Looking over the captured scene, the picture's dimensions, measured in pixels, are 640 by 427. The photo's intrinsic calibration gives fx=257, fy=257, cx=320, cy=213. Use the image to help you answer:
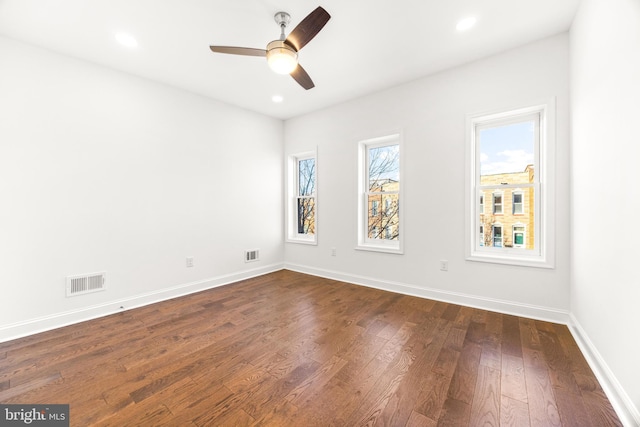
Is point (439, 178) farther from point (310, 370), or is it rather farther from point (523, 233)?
point (310, 370)

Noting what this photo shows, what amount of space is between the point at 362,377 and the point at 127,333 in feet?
7.63

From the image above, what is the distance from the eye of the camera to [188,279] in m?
3.79

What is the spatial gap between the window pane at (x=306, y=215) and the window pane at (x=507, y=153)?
2855mm

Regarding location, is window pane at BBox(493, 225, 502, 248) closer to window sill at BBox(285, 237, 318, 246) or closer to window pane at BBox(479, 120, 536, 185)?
window pane at BBox(479, 120, 536, 185)

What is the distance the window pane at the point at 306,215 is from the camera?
16.5 ft

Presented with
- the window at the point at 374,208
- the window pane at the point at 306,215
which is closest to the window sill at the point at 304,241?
the window pane at the point at 306,215

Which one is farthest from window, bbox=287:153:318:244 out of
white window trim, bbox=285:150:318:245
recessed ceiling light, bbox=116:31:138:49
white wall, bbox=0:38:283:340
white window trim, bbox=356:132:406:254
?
recessed ceiling light, bbox=116:31:138:49

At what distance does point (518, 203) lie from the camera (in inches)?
118

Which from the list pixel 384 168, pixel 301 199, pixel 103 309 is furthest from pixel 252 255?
pixel 384 168

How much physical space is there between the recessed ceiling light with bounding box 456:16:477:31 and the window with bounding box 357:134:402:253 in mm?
1446

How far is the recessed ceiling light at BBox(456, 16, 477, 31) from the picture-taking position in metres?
2.40

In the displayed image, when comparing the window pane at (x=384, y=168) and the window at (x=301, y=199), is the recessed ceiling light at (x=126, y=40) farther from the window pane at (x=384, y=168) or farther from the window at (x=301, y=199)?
the window pane at (x=384, y=168)

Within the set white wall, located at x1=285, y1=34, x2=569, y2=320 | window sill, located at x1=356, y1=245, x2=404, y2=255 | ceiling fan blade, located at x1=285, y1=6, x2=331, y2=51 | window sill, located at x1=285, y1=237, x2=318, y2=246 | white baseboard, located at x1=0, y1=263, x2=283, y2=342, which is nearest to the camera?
ceiling fan blade, located at x1=285, y1=6, x2=331, y2=51

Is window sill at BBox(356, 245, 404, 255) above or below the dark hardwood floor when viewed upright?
above
